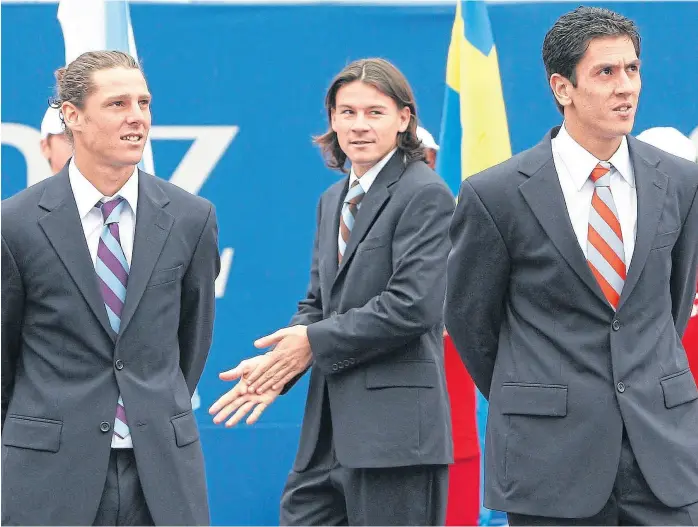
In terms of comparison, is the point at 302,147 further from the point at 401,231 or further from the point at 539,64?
the point at 401,231

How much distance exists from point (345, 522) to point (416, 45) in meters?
2.62

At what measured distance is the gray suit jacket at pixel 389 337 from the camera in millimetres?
4625

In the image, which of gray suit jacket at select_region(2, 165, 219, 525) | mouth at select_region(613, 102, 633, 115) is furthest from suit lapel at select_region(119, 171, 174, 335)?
mouth at select_region(613, 102, 633, 115)

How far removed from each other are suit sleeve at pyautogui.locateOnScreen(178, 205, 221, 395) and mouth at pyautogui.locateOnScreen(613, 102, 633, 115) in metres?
1.25

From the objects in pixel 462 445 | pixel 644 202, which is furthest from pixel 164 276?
pixel 462 445

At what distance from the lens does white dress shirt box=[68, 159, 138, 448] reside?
3932 mm

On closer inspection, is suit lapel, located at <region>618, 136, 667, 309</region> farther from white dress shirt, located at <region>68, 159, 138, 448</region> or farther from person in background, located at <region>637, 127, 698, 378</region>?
white dress shirt, located at <region>68, 159, 138, 448</region>

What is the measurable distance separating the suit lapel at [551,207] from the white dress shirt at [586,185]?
0.03 m

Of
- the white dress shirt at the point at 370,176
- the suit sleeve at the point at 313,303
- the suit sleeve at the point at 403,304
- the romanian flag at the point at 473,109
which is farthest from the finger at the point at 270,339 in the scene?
the romanian flag at the point at 473,109

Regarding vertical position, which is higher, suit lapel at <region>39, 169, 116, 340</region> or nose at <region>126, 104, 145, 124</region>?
nose at <region>126, 104, 145, 124</region>

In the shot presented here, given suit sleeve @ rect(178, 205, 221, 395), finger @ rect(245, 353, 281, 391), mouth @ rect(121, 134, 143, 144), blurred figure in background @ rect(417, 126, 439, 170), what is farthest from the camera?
blurred figure in background @ rect(417, 126, 439, 170)

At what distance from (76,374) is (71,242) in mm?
375

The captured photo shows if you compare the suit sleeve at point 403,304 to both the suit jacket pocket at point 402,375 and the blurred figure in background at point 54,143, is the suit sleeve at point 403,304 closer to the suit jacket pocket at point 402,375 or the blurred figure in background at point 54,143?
the suit jacket pocket at point 402,375

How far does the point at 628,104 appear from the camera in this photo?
378cm
